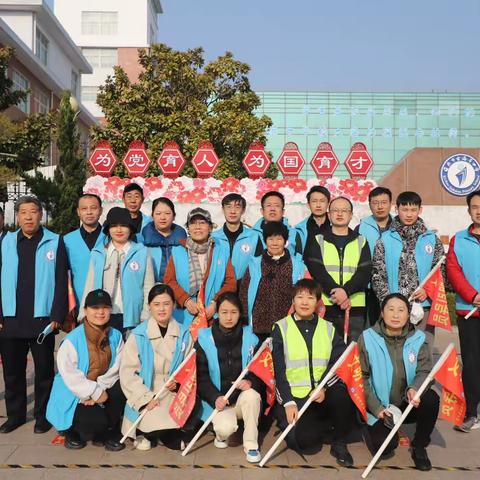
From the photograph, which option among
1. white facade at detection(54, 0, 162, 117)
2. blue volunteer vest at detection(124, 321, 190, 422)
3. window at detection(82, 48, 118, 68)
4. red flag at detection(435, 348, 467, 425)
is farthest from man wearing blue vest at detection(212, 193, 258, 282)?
window at detection(82, 48, 118, 68)

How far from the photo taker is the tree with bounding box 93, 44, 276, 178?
17031 mm

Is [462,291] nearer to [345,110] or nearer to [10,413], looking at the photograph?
[10,413]

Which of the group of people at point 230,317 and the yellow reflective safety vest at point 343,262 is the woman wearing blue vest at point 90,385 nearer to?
Result: the group of people at point 230,317

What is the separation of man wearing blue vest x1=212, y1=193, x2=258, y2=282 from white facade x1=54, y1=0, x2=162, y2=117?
45270mm

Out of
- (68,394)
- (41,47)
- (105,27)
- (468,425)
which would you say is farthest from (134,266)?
(105,27)

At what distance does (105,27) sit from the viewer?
48094mm

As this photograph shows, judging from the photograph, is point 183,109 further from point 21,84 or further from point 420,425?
point 420,425

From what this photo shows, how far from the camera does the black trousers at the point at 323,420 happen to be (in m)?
3.70

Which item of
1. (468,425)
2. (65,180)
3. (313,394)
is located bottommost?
(468,425)

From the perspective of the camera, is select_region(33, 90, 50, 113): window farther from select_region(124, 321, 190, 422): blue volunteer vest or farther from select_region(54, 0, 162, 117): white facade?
select_region(124, 321, 190, 422): blue volunteer vest

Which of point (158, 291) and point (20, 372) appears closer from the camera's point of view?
point (158, 291)

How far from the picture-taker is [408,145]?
36.1 m

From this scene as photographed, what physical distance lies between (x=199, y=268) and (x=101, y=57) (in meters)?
46.9

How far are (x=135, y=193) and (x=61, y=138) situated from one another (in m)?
13.2
